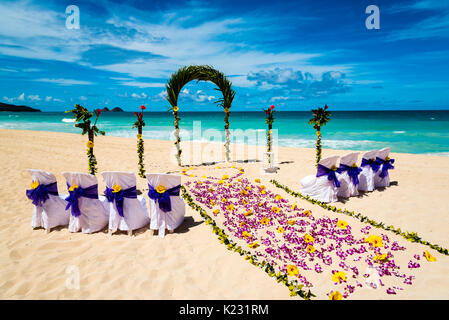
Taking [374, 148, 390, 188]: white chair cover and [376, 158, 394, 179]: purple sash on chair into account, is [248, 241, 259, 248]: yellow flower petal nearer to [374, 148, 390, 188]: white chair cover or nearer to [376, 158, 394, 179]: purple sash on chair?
[374, 148, 390, 188]: white chair cover

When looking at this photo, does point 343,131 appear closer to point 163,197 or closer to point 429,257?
point 429,257

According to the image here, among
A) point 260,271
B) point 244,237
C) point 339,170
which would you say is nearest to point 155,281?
point 260,271

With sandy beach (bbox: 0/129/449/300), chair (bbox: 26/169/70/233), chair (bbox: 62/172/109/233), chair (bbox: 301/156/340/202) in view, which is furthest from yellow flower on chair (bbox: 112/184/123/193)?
chair (bbox: 301/156/340/202)

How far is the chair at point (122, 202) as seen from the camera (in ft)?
16.4

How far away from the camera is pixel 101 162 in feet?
39.5

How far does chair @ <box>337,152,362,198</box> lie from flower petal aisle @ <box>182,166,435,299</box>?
1.44 metres

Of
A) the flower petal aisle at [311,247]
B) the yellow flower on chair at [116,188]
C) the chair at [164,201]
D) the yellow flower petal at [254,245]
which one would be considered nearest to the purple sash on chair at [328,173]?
the flower petal aisle at [311,247]

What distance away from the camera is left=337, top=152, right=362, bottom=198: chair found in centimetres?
713

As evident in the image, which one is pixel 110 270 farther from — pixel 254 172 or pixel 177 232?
pixel 254 172

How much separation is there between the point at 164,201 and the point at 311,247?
2.95 metres

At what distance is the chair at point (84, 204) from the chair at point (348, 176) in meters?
6.35

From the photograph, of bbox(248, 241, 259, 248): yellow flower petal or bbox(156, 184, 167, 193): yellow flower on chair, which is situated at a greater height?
bbox(156, 184, 167, 193): yellow flower on chair

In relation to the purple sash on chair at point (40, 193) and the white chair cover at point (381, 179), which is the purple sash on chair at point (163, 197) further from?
the white chair cover at point (381, 179)

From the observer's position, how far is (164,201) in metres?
4.97
